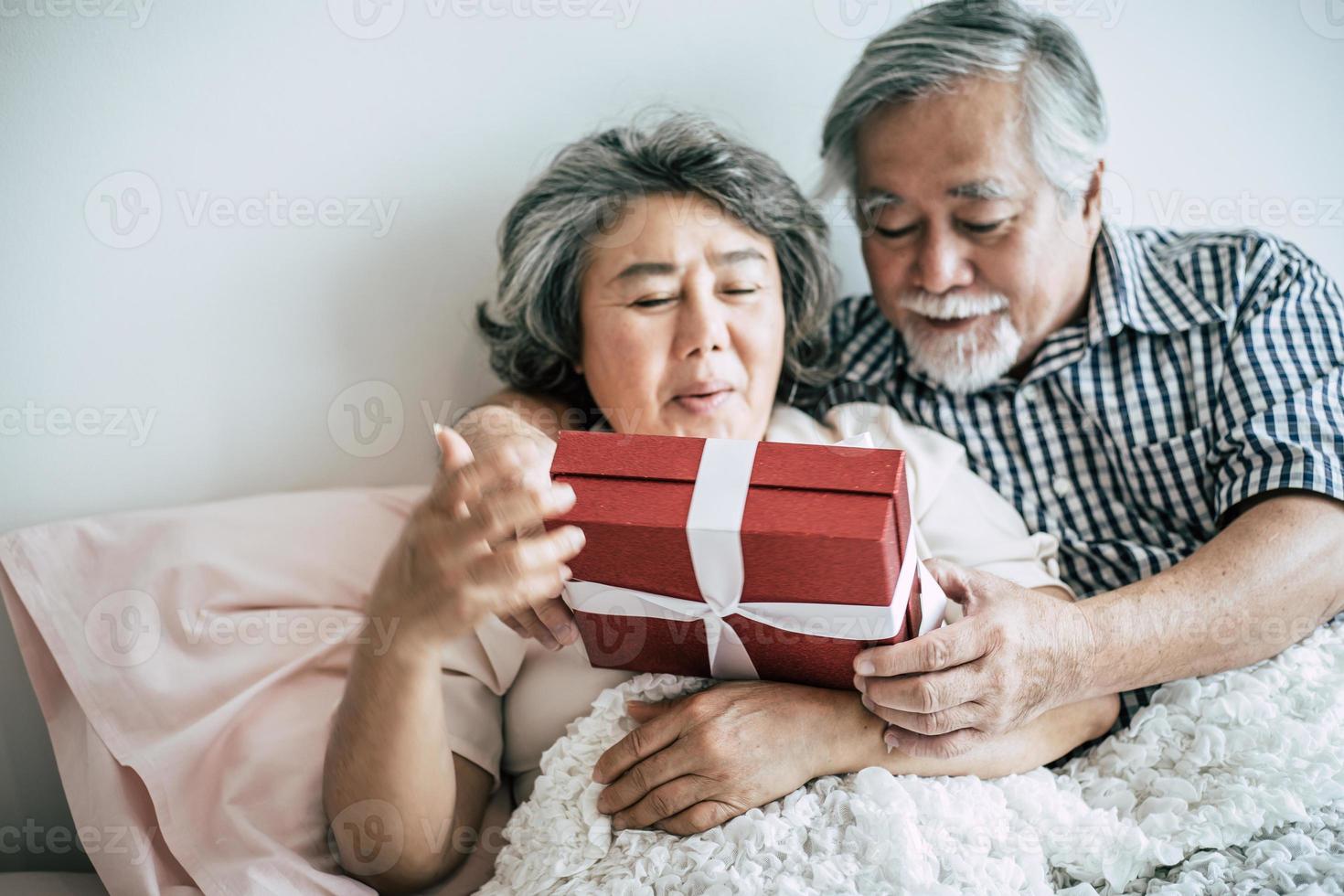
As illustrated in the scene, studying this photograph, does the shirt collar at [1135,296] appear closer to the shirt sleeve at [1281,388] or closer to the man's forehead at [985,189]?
the shirt sleeve at [1281,388]

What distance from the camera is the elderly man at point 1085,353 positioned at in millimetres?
1356

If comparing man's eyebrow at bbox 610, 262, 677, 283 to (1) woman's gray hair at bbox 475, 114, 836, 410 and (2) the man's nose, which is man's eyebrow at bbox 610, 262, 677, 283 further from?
(2) the man's nose

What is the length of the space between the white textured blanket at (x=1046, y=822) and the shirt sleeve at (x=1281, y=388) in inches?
10.2

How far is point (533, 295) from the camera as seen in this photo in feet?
5.24

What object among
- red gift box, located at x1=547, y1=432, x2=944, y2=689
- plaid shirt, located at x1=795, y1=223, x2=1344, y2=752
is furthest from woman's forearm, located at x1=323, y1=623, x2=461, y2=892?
plaid shirt, located at x1=795, y1=223, x2=1344, y2=752

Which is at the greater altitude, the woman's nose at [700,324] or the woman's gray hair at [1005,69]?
the woman's gray hair at [1005,69]

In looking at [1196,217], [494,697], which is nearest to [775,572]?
[494,697]

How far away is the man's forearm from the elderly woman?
10 cm

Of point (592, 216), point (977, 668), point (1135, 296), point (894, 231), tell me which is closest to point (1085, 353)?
point (1135, 296)

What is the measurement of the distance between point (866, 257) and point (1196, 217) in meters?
0.79

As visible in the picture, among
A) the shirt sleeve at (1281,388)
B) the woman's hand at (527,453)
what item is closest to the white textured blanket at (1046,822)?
the woman's hand at (527,453)

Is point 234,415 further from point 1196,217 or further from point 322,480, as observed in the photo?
point 1196,217

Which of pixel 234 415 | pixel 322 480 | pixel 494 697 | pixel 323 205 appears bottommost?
pixel 494 697

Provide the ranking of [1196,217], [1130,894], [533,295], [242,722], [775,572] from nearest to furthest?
[775,572]
[1130,894]
[242,722]
[533,295]
[1196,217]
